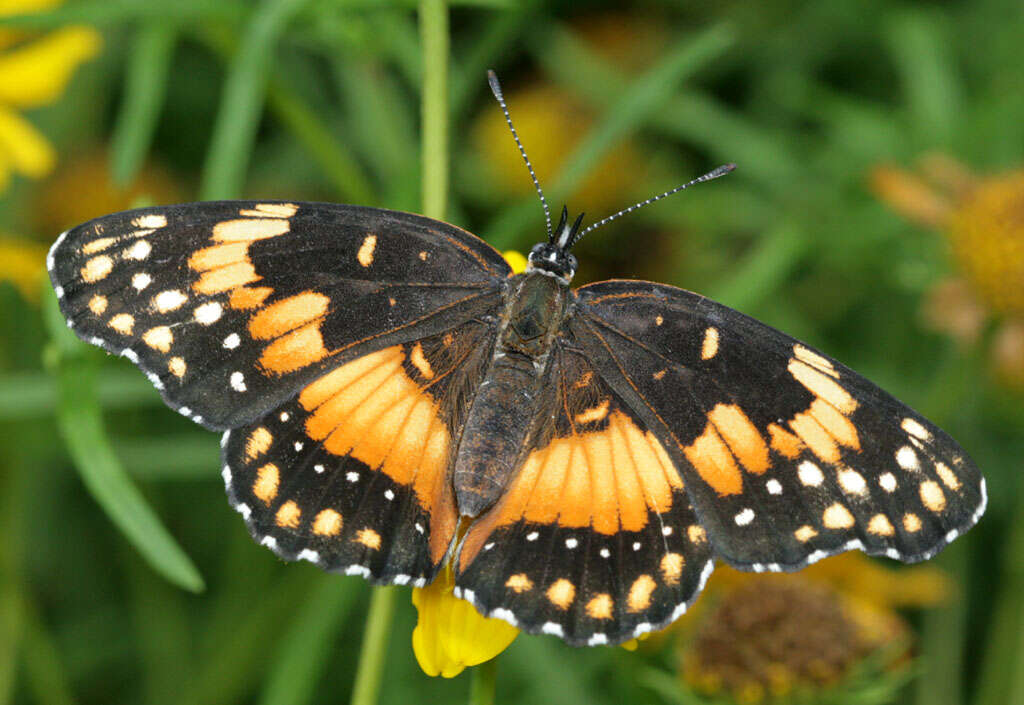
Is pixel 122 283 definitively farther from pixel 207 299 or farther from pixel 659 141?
pixel 659 141

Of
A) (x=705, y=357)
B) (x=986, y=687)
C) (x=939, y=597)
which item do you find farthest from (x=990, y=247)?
(x=705, y=357)

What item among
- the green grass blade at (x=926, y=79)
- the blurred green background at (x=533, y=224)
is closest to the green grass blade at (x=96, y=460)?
the blurred green background at (x=533, y=224)

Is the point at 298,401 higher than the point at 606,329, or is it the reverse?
the point at 606,329

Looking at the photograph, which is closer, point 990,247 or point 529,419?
point 529,419

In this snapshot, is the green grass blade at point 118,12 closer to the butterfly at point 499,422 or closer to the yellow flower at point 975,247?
the butterfly at point 499,422

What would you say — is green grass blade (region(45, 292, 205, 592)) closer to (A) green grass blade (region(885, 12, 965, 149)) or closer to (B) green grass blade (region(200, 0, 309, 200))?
(B) green grass blade (region(200, 0, 309, 200))

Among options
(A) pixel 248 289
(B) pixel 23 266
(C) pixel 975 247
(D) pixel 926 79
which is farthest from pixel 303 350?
(D) pixel 926 79
